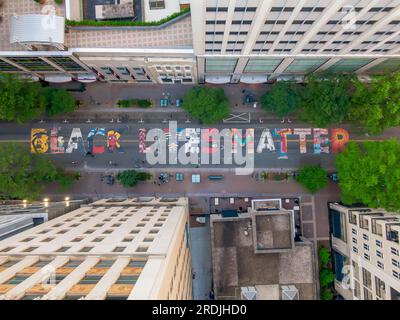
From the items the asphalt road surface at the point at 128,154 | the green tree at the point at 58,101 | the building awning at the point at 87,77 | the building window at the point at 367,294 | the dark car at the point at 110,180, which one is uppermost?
the building awning at the point at 87,77

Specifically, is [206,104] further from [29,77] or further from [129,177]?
[29,77]

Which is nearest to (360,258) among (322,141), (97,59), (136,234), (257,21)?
(322,141)

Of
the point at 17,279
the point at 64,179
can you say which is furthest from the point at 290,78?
the point at 17,279

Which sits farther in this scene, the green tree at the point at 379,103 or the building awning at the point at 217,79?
the building awning at the point at 217,79

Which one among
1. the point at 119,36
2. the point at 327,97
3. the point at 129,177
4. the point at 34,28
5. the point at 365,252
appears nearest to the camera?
the point at 34,28

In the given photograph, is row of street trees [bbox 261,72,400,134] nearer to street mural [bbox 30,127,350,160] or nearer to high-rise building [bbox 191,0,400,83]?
high-rise building [bbox 191,0,400,83]

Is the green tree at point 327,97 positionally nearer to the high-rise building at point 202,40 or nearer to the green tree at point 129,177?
the high-rise building at point 202,40

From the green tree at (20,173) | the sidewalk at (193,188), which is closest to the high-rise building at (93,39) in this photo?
the green tree at (20,173)
